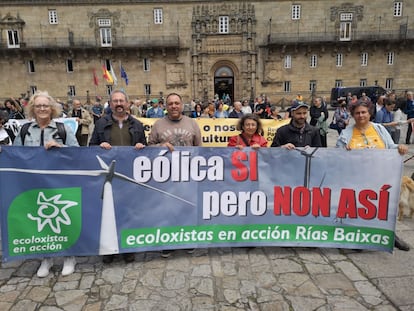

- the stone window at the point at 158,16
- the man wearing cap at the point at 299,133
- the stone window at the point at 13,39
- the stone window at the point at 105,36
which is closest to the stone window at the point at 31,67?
the stone window at the point at 13,39

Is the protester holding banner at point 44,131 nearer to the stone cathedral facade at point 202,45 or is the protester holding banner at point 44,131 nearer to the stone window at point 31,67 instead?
the stone cathedral facade at point 202,45

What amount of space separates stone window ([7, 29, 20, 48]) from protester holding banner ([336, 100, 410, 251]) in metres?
34.9

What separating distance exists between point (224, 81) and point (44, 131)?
3044 cm

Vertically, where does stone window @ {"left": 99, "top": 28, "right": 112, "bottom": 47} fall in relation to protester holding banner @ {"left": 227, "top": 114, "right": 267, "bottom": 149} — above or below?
above

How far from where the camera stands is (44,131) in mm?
3312

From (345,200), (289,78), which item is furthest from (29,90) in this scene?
(345,200)

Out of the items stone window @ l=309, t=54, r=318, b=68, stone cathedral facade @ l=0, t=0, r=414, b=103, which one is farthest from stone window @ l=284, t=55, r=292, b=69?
stone window @ l=309, t=54, r=318, b=68

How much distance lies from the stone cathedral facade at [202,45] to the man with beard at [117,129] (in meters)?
28.1

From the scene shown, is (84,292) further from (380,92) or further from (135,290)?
(380,92)

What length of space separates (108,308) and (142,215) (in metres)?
0.96

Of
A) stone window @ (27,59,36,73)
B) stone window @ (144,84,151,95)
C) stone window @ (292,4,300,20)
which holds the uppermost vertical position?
stone window @ (292,4,300,20)

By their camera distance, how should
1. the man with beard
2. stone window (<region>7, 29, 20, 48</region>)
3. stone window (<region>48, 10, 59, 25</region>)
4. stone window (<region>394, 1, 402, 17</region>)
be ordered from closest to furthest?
the man with beard, stone window (<region>48, 10, 59, 25</region>), stone window (<region>7, 29, 20, 48</region>), stone window (<region>394, 1, 402, 17</region>)

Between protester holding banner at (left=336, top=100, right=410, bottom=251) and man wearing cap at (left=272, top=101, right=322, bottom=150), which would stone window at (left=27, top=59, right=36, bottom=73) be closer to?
man wearing cap at (left=272, top=101, right=322, bottom=150)

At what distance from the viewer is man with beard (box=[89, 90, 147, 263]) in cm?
353
